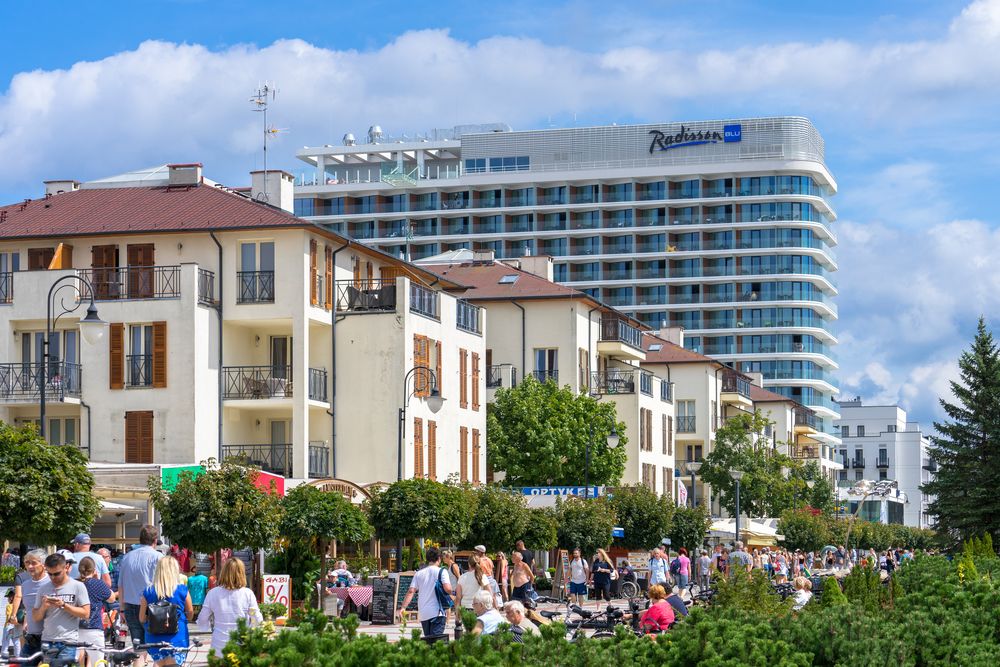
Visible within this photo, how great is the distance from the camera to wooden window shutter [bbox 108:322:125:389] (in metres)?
46.2

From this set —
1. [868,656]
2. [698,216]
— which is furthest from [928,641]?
[698,216]

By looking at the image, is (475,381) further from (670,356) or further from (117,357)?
(670,356)

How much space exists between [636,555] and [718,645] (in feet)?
128

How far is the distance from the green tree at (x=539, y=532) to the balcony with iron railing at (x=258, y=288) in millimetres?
10139

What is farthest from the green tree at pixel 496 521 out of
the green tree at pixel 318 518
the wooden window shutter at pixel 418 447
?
the wooden window shutter at pixel 418 447

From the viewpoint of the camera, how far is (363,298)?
50.8 meters

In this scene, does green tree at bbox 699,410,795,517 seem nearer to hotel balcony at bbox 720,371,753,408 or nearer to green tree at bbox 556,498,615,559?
hotel balcony at bbox 720,371,753,408

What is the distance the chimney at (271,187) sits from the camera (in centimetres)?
5356

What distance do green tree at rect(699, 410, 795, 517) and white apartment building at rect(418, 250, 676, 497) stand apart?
6367 millimetres

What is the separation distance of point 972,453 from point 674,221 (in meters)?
78.1

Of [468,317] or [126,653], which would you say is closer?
[126,653]

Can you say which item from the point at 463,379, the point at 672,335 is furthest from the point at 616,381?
the point at 672,335

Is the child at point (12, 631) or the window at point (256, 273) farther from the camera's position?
the window at point (256, 273)

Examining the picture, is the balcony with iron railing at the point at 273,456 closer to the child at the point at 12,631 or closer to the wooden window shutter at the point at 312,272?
the wooden window shutter at the point at 312,272
